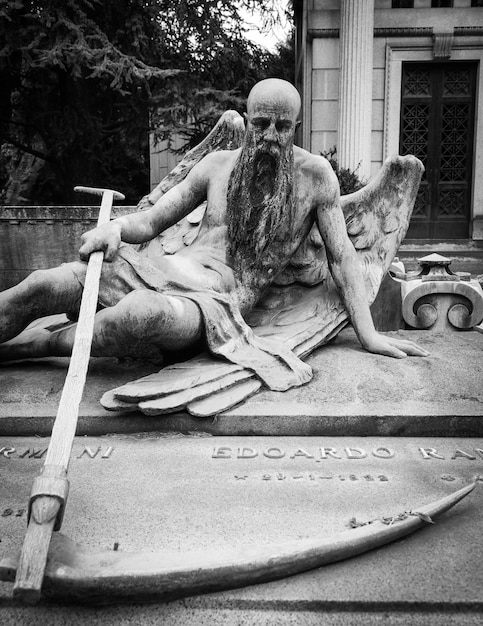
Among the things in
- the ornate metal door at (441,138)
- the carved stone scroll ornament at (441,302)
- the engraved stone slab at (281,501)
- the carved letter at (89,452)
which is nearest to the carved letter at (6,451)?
the engraved stone slab at (281,501)

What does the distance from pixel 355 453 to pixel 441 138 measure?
1066 centimetres

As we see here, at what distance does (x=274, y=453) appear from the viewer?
2.87 metres

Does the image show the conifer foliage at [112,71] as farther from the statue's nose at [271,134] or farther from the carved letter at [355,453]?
the carved letter at [355,453]

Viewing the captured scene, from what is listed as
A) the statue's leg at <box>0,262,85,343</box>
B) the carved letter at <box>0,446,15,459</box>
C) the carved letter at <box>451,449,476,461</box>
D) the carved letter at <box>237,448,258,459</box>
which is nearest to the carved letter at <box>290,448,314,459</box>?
the carved letter at <box>237,448,258,459</box>

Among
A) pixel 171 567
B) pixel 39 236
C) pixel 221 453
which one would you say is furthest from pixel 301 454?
pixel 39 236

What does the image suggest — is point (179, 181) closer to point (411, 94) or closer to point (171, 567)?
point (171, 567)

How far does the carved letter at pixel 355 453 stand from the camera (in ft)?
9.38

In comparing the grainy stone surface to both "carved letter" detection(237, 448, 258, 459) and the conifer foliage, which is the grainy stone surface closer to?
"carved letter" detection(237, 448, 258, 459)

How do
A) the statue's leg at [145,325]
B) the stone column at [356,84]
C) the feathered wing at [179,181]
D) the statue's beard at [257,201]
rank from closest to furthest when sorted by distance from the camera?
the statue's leg at [145,325], the statue's beard at [257,201], the feathered wing at [179,181], the stone column at [356,84]

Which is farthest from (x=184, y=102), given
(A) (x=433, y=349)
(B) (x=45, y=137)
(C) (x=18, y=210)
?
(A) (x=433, y=349)

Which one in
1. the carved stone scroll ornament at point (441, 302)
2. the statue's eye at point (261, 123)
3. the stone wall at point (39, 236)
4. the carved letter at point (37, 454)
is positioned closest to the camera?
the carved letter at point (37, 454)

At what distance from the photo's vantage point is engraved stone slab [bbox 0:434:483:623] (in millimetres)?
1876

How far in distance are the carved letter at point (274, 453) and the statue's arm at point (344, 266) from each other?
3.76ft

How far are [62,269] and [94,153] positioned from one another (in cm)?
1034
